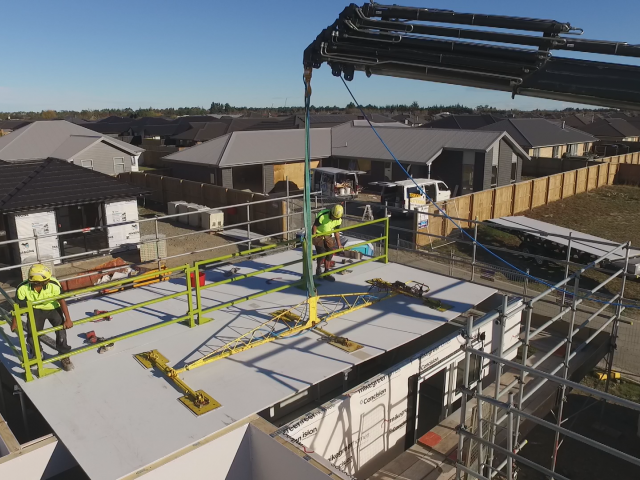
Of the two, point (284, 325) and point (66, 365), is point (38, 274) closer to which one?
point (66, 365)

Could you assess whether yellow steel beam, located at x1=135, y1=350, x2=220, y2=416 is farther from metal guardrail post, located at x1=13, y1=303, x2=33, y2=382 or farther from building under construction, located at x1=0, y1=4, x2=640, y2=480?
metal guardrail post, located at x1=13, y1=303, x2=33, y2=382

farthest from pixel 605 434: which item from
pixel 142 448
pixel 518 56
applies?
pixel 142 448

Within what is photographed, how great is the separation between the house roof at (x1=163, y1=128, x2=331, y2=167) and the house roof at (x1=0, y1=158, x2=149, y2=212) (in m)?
11.1

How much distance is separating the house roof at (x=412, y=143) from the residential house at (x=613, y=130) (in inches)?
1208

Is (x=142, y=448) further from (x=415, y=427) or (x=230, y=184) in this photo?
(x=230, y=184)

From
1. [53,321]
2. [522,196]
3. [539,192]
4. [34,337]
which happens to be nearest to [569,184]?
[539,192]

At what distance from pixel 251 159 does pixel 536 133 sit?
25.6m

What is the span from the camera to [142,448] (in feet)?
19.6

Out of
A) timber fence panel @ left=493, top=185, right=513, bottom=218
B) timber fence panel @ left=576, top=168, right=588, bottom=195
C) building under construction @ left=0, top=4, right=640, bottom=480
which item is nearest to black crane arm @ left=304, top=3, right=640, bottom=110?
building under construction @ left=0, top=4, right=640, bottom=480

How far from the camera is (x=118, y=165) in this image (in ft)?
124

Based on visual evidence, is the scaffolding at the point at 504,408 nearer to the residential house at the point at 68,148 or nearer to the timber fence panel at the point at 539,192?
the timber fence panel at the point at 539,192

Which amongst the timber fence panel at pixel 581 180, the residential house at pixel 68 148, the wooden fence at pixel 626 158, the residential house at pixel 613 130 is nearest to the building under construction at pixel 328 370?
the timber fence panel at pixel 581 180

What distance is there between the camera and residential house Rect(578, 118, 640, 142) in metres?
58.8

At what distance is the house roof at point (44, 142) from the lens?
34.3 m
